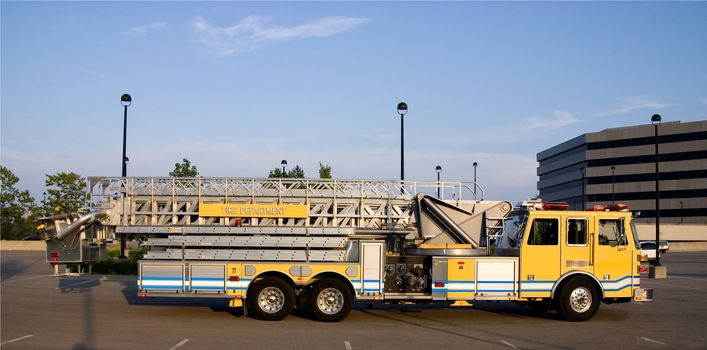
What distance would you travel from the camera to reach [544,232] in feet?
50.9

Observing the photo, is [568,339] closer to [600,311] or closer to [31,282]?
[600,311]

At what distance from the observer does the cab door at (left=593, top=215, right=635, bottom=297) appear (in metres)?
15.4

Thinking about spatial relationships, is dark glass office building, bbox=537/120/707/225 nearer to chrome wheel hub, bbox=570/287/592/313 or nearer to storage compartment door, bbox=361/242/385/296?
chrome wheel hub, bbox=570/287/592/313

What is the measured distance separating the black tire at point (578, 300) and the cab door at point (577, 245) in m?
0.30

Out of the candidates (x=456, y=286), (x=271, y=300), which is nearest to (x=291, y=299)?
(x=271, y=300)

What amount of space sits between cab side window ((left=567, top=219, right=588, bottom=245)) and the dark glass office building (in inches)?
3267

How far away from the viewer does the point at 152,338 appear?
12.9 metres

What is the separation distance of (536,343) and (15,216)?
2206 inches

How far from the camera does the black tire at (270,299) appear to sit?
1511cm

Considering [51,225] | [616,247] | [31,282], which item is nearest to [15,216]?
[31,282]

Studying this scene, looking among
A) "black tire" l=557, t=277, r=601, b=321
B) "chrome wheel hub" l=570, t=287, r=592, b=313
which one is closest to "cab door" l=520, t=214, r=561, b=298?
"black tire" l=557, t=277, r=601, b=321

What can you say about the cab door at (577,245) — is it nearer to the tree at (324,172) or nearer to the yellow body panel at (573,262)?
the yellow body panel at (573,262)

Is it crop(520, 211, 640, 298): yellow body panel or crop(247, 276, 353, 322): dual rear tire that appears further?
crop(520, 211, 640, 298): yellow body panel

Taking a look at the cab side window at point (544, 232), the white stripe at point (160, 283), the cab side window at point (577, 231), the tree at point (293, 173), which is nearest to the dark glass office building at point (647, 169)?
the tree at point (293, 173)
